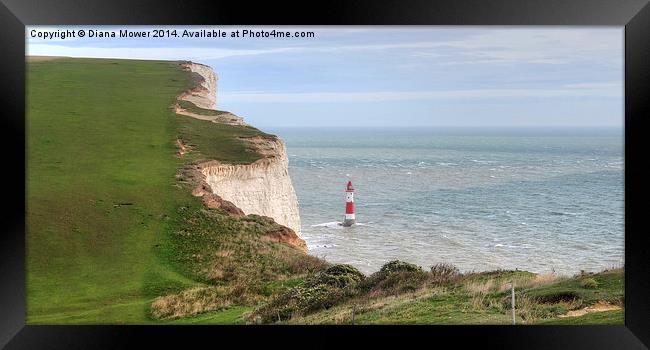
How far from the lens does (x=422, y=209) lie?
41.3 metres

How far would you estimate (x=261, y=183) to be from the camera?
90.2 ft

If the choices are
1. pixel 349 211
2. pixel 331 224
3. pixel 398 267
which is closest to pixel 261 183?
pixel 349 211

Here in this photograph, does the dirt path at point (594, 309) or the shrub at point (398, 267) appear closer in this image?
the dirt path at point (594, 309)

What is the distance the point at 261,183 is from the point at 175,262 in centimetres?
820

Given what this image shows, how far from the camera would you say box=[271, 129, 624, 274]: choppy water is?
33.0 m

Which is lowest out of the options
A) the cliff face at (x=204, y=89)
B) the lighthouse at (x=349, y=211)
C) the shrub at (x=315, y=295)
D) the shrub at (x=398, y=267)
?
the shrub at (x=315, y=295)

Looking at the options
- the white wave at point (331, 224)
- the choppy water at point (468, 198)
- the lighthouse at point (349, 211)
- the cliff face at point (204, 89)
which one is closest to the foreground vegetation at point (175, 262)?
the cliff face at point (204, 89)

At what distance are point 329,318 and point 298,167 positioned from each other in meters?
35.3

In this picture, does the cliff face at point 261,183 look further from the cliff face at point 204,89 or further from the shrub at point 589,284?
the shrub at point 589,284

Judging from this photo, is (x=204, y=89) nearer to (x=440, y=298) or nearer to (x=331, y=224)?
(x=331, y=224)

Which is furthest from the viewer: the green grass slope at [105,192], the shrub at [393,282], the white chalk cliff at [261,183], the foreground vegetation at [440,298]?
the white chalk cliff at [261,183]
